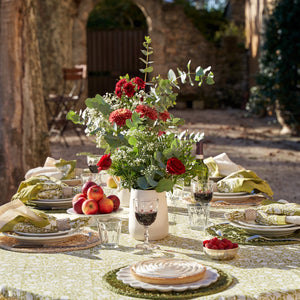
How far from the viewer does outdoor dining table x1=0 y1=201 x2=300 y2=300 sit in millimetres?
1468

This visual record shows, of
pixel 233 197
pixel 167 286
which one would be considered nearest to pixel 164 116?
pixel 233 197

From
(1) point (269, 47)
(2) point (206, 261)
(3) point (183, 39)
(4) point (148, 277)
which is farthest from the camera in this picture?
(3) point (183, 39)

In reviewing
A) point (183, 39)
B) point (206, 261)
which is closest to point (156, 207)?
point (206, 261)

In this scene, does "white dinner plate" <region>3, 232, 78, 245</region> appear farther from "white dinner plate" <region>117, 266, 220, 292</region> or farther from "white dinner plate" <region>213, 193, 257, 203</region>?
"white dinner plate" <region>213, 193, 257, 203</region>

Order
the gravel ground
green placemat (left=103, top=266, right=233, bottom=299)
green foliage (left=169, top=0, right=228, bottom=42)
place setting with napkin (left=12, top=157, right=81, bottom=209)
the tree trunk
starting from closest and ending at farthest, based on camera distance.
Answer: green placemat (left=103, top=266, right=233, bottom=299)
place setting with napkin (left=12, top=157, right=81, bottom=209)
the tree trunk
the gravel ground
green foliage (left=169, top=0, right=228, bottom=42)

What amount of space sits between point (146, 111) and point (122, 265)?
61 centimetres

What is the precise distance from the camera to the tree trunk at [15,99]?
18.3ft

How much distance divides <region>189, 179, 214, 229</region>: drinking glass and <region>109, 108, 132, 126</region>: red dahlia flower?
0.39 m

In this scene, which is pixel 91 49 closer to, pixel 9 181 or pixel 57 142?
pixel 57 142

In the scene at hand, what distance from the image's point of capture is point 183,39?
54.1ft

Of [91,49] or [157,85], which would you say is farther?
[91,49]

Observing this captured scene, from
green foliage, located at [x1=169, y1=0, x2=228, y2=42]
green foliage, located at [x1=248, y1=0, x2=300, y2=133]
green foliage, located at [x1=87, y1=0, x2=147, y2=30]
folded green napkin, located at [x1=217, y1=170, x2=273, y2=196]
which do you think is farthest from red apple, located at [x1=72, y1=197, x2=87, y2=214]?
green foliage, located at [x1=87, y1=0, x2=147, y2=30]

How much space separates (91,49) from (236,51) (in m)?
4.39

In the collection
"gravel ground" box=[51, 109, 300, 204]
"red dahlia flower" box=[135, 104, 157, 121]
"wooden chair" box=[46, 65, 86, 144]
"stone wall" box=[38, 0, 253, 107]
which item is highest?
"stone wall" box=[38, 0, 253, 107]
